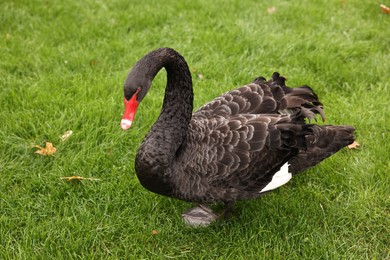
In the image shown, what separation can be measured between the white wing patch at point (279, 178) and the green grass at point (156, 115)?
240 millimetres

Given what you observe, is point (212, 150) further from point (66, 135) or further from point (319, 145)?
point (66, 135)

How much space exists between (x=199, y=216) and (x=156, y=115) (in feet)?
3.23

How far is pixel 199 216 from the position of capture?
2.57m

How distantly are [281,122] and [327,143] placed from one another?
1.27ft

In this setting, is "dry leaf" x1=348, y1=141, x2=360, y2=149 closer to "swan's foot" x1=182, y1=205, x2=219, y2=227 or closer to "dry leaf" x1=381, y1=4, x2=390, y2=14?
"swan's foot" x1=182, y1=205, x2=219, y2=227

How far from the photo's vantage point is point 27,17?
4.32m

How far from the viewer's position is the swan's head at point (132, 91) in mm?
1889

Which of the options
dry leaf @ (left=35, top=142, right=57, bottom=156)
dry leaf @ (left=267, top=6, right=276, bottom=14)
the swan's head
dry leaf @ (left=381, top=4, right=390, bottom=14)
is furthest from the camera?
dry leaf @ (left=267, top=6, right=276, bottom=14)

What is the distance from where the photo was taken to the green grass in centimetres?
243

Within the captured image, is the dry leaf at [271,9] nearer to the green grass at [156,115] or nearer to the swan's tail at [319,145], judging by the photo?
the green grass at [156,115]

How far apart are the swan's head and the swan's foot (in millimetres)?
885

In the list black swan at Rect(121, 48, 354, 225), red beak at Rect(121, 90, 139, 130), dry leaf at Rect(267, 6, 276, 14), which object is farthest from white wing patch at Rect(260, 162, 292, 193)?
dry leaf at Rect(267, 6, 276, 14)

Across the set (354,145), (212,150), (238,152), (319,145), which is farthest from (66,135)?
(354,145)

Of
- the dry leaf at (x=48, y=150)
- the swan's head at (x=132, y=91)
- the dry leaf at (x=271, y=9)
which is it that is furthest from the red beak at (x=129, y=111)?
the dry leaf at (x=271, y=9)
